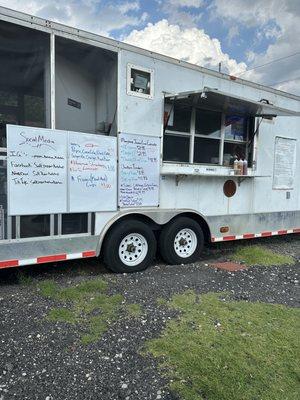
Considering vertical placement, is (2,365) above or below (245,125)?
below

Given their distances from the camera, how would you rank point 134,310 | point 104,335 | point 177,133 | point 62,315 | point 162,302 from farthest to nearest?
1. point 177,133
2. point 162,302
3. point 134,310
4. point 62,315
5. point 104,335

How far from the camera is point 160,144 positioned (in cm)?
551

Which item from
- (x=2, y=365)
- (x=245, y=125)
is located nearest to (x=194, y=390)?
(x=2, y=365)

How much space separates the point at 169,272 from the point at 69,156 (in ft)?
7.40

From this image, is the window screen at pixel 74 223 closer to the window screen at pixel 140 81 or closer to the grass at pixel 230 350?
the grass at pixel 230 350

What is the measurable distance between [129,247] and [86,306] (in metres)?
1.38

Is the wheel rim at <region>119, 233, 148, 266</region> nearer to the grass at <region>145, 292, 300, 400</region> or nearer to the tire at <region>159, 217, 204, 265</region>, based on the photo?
the tire at <region>159, 217, 204, 265</region>

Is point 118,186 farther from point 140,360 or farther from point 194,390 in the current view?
point 194,390

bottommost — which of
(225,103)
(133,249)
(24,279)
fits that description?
(24,279)

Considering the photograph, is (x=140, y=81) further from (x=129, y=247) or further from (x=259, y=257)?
(x=259, y=257)

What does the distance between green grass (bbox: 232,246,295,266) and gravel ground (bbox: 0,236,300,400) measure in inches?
12.9

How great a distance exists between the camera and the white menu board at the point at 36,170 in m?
4.31

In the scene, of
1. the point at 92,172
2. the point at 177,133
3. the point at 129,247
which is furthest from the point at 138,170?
the point at 129,247

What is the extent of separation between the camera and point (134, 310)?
4.07 metres
